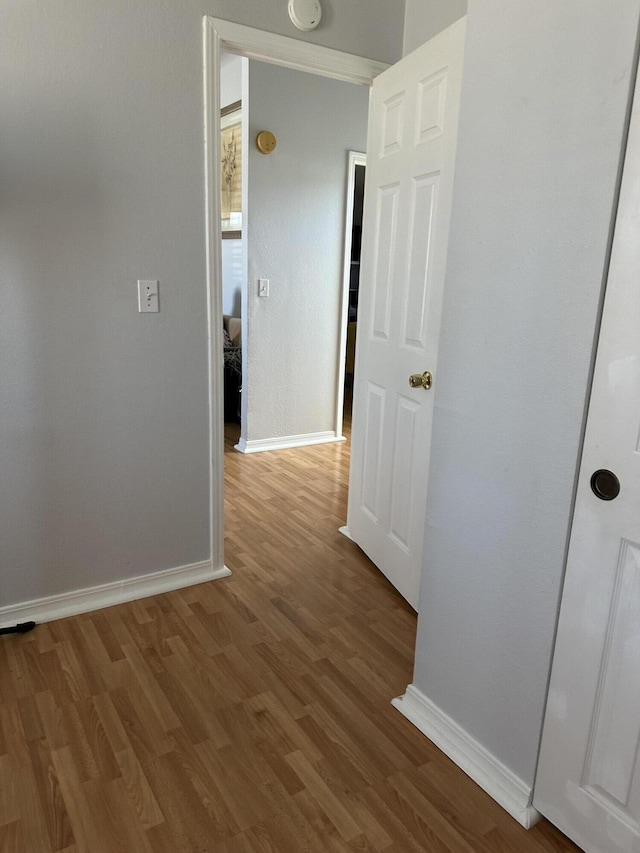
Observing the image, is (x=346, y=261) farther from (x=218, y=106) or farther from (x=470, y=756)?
(x=470, y=756)

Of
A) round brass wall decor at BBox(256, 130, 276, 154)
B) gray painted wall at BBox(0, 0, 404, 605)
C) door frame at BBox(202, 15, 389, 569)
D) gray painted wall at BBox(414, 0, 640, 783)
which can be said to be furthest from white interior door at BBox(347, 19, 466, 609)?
round brass wall decor at BBox(256, 130, 276, 154)

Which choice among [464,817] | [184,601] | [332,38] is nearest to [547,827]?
[464,817]

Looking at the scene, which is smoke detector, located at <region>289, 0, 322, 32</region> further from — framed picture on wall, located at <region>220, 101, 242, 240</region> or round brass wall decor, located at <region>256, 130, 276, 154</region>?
framed picture on wall, located at <region>220, 101, 242, 240</region>

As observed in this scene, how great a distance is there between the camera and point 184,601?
7.94 feet

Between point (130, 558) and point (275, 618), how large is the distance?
60cm

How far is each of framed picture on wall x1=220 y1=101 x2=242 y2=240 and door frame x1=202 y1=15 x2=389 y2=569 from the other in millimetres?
2724

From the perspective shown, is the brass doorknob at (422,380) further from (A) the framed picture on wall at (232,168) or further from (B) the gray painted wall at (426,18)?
(A) the framed picture on wall at (232,168)

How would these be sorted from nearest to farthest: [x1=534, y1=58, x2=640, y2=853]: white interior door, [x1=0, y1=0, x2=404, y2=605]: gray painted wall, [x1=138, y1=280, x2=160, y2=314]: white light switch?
[x1=534, y1=58, x2=640, y2=853]: white interior door
[x1=0, y1=0, x2=404, y2=605]: gray painted wall
[x1=138, y1=280, x2=160, y2=314]: white light switch

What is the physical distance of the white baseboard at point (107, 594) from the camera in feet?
7.29

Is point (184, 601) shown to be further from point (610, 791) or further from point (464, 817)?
point (610, 791)

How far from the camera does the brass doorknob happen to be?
2178 millimetres

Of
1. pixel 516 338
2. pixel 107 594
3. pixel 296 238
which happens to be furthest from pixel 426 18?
pixel 107 594

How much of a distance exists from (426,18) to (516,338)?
5.54 feet

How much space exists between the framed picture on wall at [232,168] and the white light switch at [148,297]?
3.13 metres
